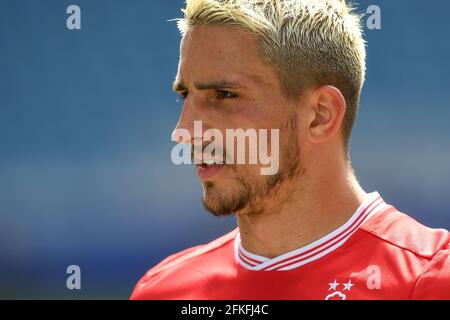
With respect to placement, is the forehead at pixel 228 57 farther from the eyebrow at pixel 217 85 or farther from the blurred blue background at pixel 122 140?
the blurred blue background at pixel 122 140

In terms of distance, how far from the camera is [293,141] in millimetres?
2061

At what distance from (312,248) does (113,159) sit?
2.31 meters

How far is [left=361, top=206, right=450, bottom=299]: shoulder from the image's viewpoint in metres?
1.85

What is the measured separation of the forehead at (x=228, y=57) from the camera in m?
2.02

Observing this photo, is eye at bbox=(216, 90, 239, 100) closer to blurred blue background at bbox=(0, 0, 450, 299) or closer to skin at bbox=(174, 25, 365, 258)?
skin at bbox=(174, 25, 365, 258)

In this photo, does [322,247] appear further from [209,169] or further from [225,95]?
[225,95]

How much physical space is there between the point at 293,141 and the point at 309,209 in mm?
187

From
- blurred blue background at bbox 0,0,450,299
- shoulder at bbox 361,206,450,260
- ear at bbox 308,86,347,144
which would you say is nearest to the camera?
shoulder at bbox 361,206,450,260

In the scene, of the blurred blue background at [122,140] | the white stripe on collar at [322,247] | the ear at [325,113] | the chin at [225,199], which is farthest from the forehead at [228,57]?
the blurred blue background at [122,140]

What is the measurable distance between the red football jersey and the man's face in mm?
189

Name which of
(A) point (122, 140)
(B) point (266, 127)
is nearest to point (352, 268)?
(B) point (266, 127)

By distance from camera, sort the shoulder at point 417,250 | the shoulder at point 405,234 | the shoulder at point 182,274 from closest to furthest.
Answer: the shoulder at point 417,250, the shoulder at point 405,234, the shoulder at point 182,274

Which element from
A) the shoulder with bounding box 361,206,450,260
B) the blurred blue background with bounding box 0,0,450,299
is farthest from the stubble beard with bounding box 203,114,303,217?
the blurred blue background with bounding box 0,0,450,299

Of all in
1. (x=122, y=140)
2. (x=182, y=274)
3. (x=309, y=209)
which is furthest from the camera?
(x=122, y=140)
